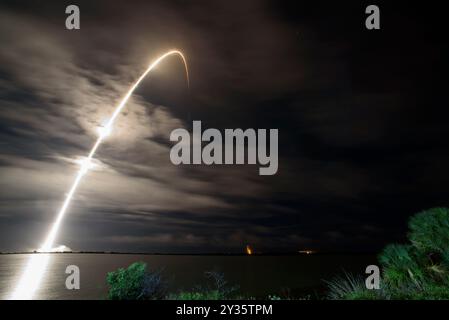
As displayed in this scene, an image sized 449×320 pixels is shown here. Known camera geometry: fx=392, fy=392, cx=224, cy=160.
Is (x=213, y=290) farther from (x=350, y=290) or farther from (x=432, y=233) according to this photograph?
(x=432, y=233)

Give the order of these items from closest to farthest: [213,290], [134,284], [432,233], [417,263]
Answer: [432,233], [417,263], [134,284], [213,290]

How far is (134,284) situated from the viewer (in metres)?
14.6

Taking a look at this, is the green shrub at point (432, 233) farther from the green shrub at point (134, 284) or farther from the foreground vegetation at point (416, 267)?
the green shrub at point (134, 284)

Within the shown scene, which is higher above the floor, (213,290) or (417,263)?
(417,263)

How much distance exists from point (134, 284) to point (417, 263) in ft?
32.5

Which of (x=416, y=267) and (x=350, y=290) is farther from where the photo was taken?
(x=350, y=290)

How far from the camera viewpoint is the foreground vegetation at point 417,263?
477 inches

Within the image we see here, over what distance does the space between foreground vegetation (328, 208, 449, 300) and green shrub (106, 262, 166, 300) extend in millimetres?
6555

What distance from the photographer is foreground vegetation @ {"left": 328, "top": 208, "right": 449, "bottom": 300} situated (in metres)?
12.1

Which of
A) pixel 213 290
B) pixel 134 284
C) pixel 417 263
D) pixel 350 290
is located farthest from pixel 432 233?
pixel 134 284

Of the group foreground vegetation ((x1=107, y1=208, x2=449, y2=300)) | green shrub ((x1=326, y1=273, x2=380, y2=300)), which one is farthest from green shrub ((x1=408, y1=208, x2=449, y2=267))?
green shrub ((x1=326, y1=273, x2=380, y2=300))

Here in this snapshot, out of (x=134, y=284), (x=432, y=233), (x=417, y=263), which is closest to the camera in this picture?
(x=432, y=233)

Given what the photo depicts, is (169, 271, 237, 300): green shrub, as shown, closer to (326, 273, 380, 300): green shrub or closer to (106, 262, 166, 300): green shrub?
(106, 262, 166, 300): green shrub
